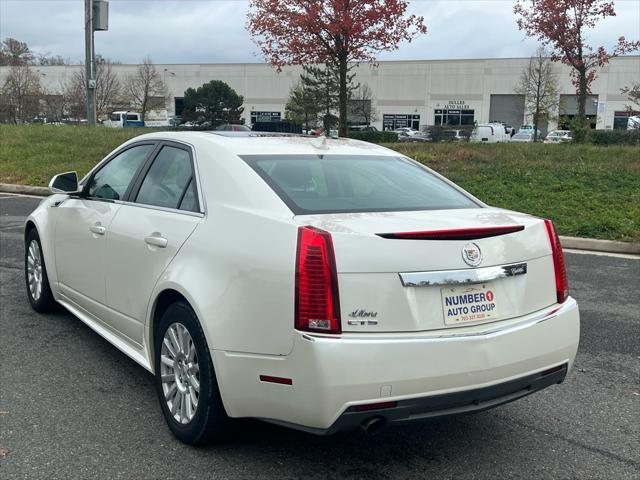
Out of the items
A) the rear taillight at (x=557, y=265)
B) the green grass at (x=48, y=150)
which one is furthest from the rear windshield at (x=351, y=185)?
the green grass at (x=48, y=150)

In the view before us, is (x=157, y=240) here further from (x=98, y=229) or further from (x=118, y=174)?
(x=118, y=174)

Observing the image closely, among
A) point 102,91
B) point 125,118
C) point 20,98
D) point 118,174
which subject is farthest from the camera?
point 125,118

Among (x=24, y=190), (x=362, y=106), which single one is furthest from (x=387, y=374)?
(x=362, y=106)

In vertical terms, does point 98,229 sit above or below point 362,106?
below

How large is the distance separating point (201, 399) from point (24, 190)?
1390 centimetres

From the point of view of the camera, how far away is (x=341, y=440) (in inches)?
132

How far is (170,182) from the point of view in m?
3.78

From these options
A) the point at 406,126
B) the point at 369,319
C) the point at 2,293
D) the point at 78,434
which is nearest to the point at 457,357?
the point at 369,319

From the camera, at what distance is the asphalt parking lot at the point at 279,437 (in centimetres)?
305

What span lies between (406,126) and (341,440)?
2763 inches

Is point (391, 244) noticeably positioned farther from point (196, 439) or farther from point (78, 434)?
point (78, 434)

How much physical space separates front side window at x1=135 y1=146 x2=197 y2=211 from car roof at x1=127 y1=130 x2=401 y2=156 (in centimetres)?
11

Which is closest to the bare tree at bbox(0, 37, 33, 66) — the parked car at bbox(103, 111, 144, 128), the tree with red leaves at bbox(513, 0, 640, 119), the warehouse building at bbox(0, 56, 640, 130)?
the warehouse building at bbox(0, 56, 640, 130)

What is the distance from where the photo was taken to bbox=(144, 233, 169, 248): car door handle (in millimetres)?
3407
